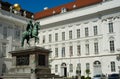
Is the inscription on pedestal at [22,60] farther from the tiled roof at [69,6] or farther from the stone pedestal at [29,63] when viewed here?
the tiled roof at [69,6]

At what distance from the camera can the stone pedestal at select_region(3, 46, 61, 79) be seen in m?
20.0

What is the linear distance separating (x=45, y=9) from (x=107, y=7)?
18.2 meters

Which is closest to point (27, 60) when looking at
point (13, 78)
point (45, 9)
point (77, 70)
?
point (13, 78)

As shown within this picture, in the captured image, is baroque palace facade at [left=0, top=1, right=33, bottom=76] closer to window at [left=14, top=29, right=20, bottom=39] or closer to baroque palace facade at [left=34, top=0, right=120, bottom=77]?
window at [left=14, top=29, right=20, bottom=39]

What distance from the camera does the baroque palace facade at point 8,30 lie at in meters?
38.8

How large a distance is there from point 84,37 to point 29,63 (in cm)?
1966

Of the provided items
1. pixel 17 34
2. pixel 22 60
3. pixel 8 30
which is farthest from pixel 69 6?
pixel 22 60

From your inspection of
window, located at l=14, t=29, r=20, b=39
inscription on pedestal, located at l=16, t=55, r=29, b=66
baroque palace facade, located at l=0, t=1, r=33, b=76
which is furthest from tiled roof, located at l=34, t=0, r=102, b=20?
inscription on pedestal, located at l=16, t=55, r=29, b=66

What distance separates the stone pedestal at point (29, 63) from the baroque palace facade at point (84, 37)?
16.1 meters

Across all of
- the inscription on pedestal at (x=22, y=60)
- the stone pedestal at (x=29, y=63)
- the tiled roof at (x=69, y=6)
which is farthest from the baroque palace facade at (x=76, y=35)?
the inscription on pedestal at (x=22, y=60)

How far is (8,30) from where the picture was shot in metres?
41.2

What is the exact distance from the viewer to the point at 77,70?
122ft

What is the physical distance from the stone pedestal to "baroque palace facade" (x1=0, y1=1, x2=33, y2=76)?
16.7m

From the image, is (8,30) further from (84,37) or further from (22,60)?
(22,60)
